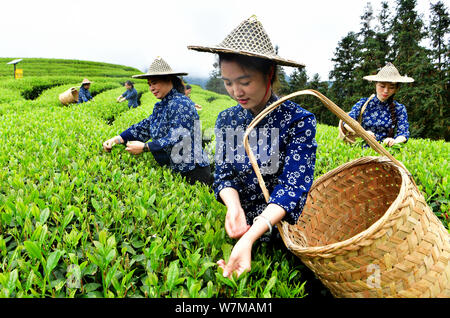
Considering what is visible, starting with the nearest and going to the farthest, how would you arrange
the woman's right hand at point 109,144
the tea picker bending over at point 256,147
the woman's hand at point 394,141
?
1. the tea picker bending over at point 256,147
2. the woman's right hand at point 109,144
3. the woman's hand at point 394,141

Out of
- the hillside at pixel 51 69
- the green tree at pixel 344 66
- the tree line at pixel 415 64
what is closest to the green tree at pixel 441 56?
the tree line at pixel 415 64

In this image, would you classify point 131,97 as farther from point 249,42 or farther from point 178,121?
point 249,42

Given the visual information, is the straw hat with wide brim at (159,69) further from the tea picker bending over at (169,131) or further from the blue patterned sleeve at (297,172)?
the blue patterned sleeve at (297,172)

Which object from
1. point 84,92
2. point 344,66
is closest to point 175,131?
point 84,92

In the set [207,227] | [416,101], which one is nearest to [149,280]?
[207,227]

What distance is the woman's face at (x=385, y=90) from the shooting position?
4293mm

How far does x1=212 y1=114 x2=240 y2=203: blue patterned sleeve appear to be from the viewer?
179 centimetres

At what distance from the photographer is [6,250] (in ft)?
4.34

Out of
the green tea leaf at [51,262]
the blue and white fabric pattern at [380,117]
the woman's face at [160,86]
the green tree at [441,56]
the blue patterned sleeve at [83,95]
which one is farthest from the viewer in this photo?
the green tree at [441,56]

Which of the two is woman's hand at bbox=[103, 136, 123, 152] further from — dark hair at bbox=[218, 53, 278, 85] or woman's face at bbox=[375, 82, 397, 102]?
woman's face at bbox=[375, 82, 397, 102]

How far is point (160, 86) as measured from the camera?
3.31 meters

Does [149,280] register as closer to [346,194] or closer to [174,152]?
[346,194]

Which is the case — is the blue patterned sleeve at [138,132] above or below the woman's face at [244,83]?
below

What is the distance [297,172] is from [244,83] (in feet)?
1.92
